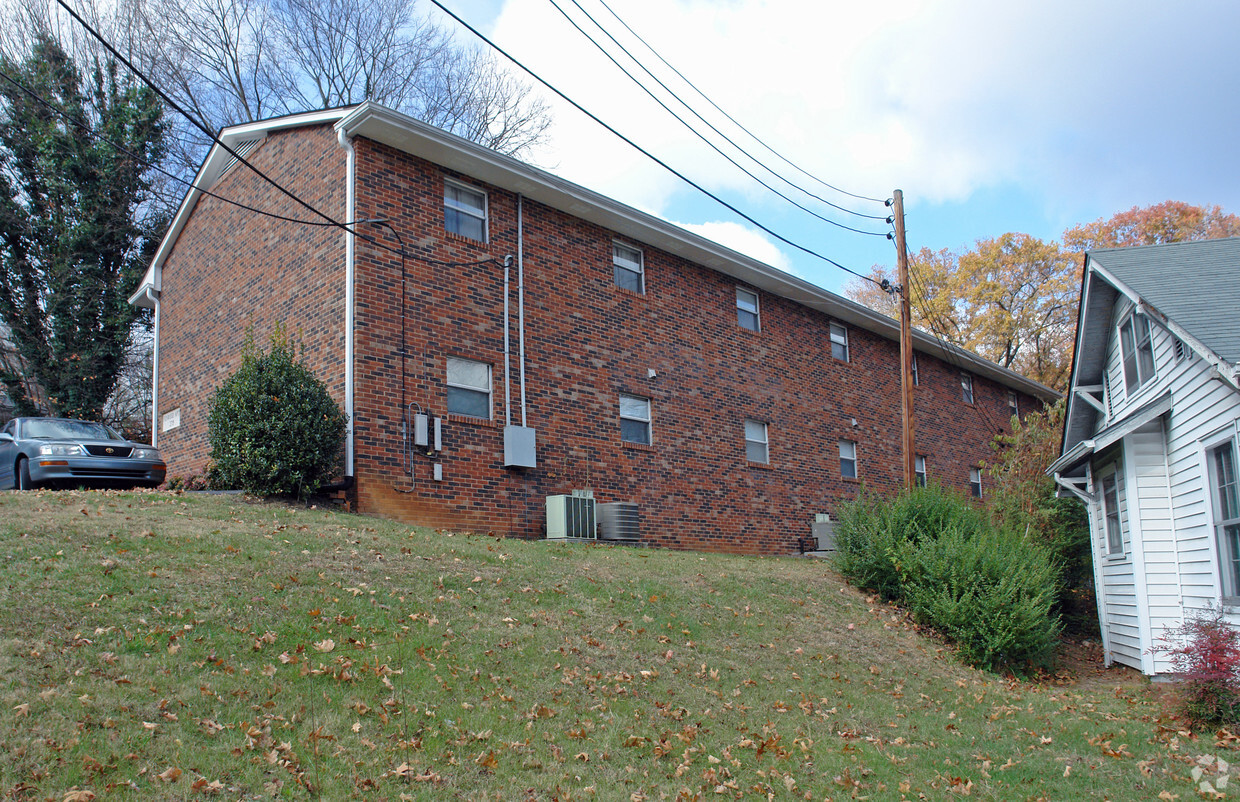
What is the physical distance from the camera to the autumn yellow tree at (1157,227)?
35875 mm

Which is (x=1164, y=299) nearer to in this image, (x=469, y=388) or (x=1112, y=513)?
(x=1112, y=513)

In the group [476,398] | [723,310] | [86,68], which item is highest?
[86,68]

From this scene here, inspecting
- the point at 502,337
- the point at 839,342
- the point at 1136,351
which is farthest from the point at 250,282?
the point at 1136,351

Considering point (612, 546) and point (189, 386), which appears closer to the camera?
point (612, 546)

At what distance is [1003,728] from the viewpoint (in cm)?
866

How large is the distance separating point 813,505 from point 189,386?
13.6 metres

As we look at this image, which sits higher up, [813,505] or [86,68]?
[86,68]

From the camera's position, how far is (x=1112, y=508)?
14.0 metres

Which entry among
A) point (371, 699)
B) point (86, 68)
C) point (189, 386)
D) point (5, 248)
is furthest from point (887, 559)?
point (86, 68)

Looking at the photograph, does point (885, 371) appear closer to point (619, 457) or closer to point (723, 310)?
point (723, 310)

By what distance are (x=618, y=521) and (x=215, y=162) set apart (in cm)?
1086

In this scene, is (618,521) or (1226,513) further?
(618,521)

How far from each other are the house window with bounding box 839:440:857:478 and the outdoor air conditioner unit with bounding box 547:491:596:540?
9488mm

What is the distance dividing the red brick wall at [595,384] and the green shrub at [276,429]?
1.85ft
